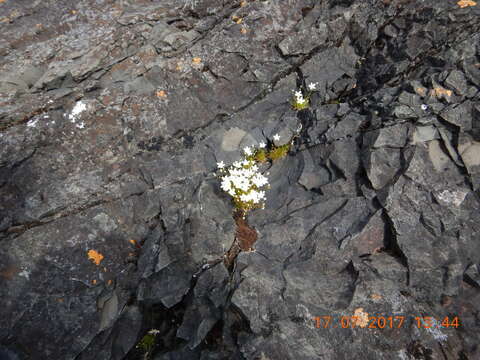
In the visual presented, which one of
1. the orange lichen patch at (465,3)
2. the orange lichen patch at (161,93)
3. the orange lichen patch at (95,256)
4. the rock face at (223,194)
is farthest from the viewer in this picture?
the orange lichen patch at (161,93)

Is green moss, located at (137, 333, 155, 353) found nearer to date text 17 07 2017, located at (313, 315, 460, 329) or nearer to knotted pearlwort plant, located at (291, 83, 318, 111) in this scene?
date text 17 07 2017, located at (313, 315, 460, 329)

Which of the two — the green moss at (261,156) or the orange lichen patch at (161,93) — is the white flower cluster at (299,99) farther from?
the orange lichen patch at (161,93)

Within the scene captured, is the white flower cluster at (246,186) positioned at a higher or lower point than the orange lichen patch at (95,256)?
higher

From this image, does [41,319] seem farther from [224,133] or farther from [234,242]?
[224,133]

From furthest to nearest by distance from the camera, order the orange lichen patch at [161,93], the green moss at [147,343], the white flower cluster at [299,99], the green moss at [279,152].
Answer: the white flower cluster at [299,99], the orange lichen patch at [161,93], the green moss at [279,152], the green moss at [147,343]

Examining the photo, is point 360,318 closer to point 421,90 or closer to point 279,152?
point 279,152

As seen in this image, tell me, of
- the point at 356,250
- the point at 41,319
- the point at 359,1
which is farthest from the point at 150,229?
the point at 359,1

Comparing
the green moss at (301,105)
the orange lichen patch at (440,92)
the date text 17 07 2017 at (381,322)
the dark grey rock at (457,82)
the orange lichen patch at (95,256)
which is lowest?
the date text 17 07 2017 at (381,322)
